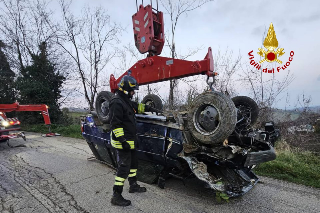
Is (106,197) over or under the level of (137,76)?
under

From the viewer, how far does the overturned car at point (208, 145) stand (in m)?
2.80

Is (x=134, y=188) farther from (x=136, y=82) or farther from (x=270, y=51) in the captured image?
(x=270, y=51)

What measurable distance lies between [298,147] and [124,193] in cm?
571

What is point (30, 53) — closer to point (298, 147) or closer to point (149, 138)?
point (149, 138)

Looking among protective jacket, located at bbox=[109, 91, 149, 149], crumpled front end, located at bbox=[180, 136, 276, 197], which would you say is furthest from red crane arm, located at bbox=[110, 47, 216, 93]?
crumpled front end, located at bbox=[180, 136, 276, 197]

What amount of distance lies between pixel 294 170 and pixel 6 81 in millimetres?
19761

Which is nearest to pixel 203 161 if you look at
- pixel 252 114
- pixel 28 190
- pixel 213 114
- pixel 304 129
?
pixel 213 114

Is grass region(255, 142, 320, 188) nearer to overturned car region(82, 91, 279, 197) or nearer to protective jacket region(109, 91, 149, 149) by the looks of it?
overturned car region(82, 91, 279, 197)

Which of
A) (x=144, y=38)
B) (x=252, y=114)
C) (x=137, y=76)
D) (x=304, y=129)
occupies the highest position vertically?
(x=144, y=38)

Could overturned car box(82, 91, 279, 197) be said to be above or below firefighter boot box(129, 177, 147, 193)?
above

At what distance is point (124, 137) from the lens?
3268 millimetres

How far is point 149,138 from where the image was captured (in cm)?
356

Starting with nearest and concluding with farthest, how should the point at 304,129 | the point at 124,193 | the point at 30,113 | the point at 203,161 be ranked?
the point at 203,161 < the point at 124,193 < the point at 304,129 < the point at 30,113

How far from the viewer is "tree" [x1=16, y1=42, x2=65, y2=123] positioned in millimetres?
13781
